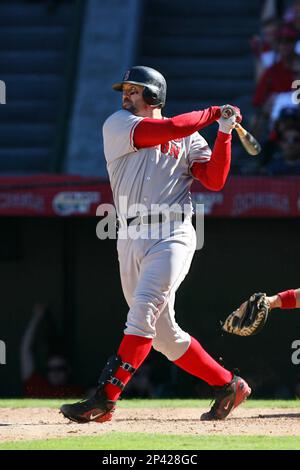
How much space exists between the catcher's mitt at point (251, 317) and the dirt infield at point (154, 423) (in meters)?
0.45

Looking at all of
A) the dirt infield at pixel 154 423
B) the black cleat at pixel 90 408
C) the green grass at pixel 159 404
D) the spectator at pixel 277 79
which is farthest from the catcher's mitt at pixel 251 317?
the spectator at pixel 277 79

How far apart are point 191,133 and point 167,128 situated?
0.42 ft

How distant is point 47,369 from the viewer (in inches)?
386

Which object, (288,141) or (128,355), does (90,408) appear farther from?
(288,141)

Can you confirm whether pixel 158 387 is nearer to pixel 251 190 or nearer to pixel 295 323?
pixel 295 323

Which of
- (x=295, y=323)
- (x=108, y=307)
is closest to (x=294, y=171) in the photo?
(x=295, y=323)

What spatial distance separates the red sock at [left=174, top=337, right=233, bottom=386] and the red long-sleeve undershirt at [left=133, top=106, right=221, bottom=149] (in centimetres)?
101

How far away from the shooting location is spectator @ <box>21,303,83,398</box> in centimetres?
951

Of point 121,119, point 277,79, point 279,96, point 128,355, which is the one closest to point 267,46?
point 277,79

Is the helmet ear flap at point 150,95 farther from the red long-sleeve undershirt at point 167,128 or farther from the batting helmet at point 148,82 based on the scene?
the red long-sleeve undershirt at point 167,128

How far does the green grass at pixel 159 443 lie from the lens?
4.84 m
